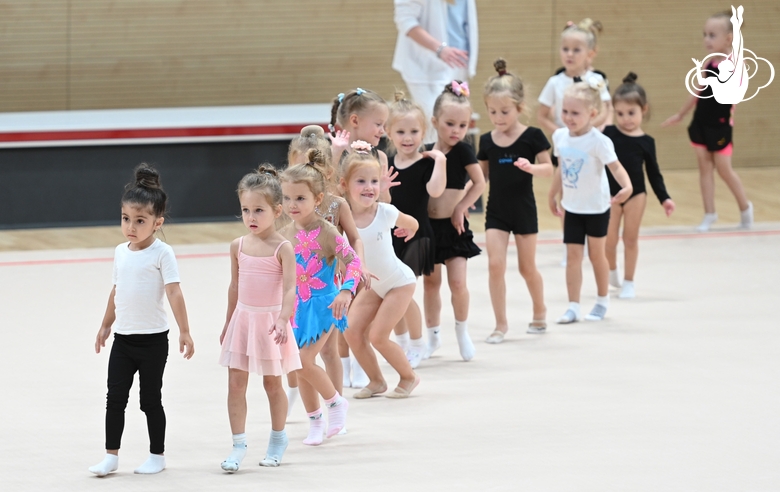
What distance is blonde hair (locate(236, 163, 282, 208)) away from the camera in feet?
11.9

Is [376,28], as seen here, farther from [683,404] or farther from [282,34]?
[683,404]

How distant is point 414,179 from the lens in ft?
16.4

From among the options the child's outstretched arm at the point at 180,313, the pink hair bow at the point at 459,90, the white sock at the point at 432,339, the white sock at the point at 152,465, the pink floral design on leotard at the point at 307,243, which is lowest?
the white sock at the point at 152,465

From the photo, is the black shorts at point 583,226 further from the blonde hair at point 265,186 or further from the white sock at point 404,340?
the blonde hair at point 265,186

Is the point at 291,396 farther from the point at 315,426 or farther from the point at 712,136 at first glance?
the point at 712,136

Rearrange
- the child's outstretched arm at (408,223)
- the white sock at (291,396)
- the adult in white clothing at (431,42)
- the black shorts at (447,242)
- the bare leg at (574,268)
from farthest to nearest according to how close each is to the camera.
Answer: the adult in white clothing at (431,42) < the bare leg at (574,268) < the black shorts at (447,242) < the child's outstretched arm at (408,223) < the white sock at (291,396)

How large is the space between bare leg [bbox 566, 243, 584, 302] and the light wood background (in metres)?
5.04

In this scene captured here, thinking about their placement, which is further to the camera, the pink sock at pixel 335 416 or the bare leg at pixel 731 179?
the bare leg at pixel 731 179

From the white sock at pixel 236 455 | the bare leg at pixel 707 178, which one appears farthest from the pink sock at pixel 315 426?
the bare leg at pixel 707 178

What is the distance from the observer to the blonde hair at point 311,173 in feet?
12.6

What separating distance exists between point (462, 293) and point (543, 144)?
92cm

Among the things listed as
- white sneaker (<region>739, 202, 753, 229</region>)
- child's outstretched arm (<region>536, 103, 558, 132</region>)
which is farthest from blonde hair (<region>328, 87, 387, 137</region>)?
white sneaker (<region>739, 202, 753, 229</region>)

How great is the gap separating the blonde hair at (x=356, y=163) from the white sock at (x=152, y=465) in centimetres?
131

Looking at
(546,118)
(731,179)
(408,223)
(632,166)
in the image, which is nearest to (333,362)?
(408,223)
